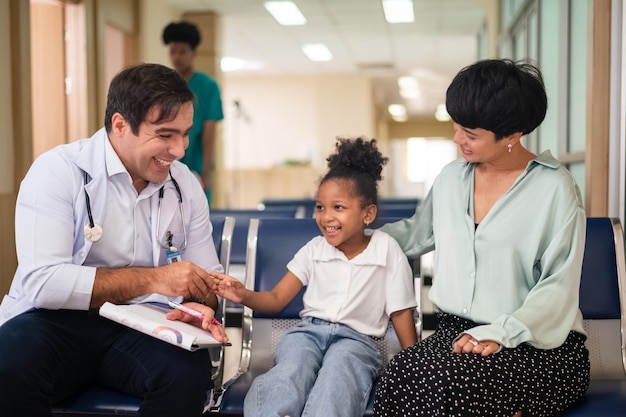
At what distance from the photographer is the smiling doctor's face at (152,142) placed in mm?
1767

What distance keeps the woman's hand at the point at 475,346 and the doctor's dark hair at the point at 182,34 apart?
3010mm

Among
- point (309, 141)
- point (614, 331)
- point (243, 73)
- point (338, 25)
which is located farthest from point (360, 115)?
point (614, 331)

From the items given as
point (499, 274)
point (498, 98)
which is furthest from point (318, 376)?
point (498, 98)

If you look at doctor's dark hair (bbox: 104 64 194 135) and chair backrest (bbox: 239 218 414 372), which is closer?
doctor's dark hair (bbox: 104 64 194 135)

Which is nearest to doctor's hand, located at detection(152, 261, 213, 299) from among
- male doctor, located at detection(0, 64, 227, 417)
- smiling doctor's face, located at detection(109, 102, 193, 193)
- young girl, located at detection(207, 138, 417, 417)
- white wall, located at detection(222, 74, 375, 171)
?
male doctor, located at detection(0, 64, 227, 417)

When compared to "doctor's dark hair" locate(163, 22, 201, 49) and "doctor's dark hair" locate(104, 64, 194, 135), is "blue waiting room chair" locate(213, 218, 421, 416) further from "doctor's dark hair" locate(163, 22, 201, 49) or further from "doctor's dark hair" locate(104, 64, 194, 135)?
"doctor's dark hair" locate(163, 22, 201, 49)

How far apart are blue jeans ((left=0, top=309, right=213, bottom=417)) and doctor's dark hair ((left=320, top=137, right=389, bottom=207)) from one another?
2.24 ft

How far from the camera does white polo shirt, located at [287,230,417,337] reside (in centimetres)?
200

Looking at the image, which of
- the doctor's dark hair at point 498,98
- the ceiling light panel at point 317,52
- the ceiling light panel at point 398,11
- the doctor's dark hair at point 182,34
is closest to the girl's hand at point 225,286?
the doctor's dark hair at point 498,98

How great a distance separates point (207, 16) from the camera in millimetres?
7863

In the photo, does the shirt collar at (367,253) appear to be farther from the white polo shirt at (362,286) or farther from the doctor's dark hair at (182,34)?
the doctor's dark hair at (182,34)

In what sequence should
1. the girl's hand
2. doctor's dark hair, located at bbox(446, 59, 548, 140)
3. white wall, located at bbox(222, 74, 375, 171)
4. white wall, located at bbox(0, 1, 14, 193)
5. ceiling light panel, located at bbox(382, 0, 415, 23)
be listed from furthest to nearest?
1. white wall, located at bbox(222, 74, 375, 171)
2. ceiling light panel, located at bbox(382, 0, 415, 23)
3. white wall, located at bbox(0, 1, 14, 193)
4. the girl's hand
5. doctor's dark hair, located at bbox(446, 59, 548, 140)

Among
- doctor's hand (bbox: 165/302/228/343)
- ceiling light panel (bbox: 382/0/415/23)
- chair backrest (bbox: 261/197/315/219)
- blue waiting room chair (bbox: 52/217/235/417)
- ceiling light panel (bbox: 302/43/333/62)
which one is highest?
ceiling light panel (bbox: 382/0/415/23)

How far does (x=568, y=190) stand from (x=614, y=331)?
1.80 ft
